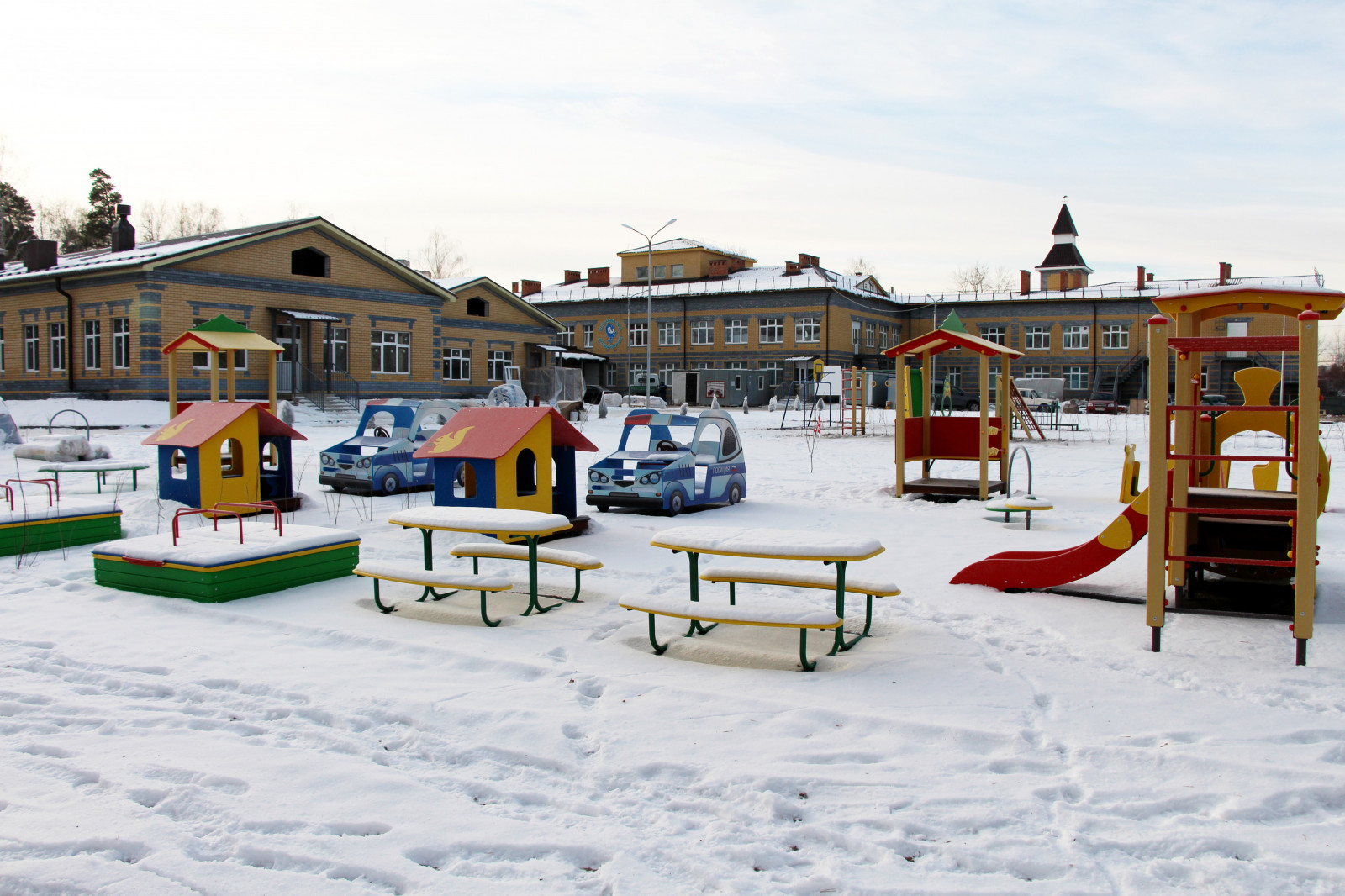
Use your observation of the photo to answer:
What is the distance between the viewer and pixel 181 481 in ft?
40.2

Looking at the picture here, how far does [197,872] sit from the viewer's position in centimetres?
348

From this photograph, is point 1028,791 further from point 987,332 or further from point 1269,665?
point 987,332

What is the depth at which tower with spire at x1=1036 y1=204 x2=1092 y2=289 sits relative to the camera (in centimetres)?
6462

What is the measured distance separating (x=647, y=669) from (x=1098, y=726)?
2454 millimetres

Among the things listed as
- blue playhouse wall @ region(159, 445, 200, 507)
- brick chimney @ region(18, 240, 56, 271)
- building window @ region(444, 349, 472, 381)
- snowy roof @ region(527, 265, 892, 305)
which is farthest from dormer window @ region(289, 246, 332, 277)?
snowy roof @ region(527, 265, 892, 305)

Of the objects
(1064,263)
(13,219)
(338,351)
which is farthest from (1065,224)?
(13,219)

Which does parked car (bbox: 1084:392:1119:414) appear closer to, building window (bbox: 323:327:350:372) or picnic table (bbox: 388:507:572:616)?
building window (bbox: 323:327:350:372)

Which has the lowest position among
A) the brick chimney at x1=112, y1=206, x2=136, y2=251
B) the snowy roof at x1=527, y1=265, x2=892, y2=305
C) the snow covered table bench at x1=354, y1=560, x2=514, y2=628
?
the snow covered table bench at x1=354, y1=560, x2=514, y2=628

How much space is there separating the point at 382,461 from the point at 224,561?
6.99m

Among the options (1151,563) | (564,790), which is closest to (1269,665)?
(1151,563)

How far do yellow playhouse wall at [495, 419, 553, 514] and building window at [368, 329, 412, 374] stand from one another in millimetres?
27605

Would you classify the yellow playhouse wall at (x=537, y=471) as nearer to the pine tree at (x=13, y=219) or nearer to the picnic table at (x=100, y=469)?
the picnic table at (x=100, y=469)

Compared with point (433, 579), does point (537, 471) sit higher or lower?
higher

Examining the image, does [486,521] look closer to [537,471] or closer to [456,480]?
[537,471]
